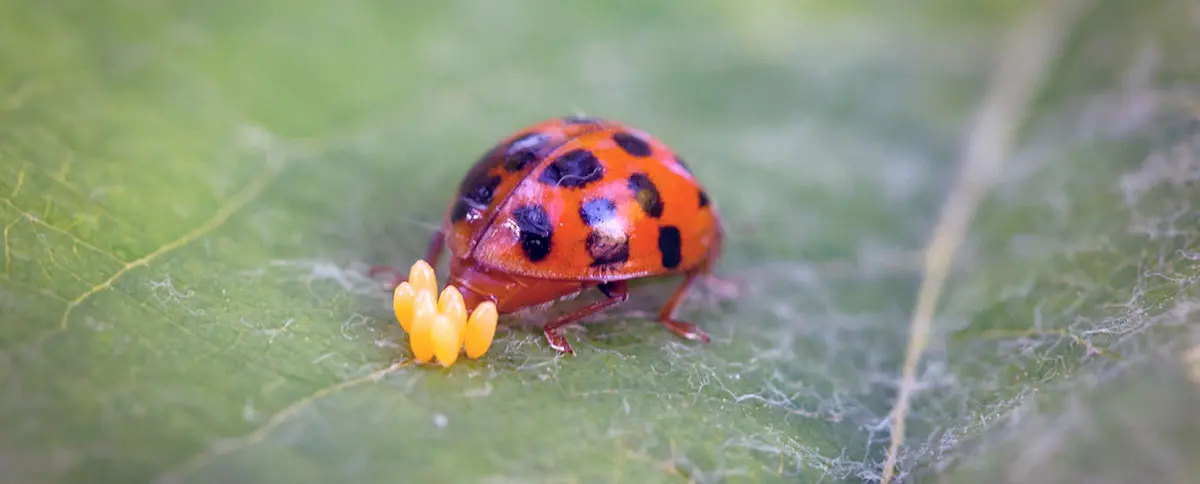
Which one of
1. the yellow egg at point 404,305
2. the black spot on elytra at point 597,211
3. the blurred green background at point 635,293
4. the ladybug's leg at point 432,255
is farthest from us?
the ladybug's leg at point 432,255

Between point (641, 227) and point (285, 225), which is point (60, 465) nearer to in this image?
point (285, 225)

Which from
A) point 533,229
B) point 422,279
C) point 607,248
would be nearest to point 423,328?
point 422,279

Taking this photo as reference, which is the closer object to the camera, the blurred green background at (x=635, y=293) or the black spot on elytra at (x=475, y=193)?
the blurred green background at (x=635, y=293)

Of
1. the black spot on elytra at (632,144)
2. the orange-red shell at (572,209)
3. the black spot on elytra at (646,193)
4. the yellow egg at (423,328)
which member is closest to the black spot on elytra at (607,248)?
the orange-red shell at (572,209)

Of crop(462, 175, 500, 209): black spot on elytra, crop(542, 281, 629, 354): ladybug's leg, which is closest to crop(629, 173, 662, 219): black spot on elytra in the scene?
crop(542, 281, 629, 354): ladybug's leg

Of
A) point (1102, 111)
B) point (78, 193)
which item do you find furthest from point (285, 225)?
point (1102, 111)

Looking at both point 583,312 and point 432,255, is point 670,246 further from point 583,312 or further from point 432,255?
point 432,255

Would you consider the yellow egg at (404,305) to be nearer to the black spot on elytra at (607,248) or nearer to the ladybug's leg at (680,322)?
the black spot on elytra at (607,248)
